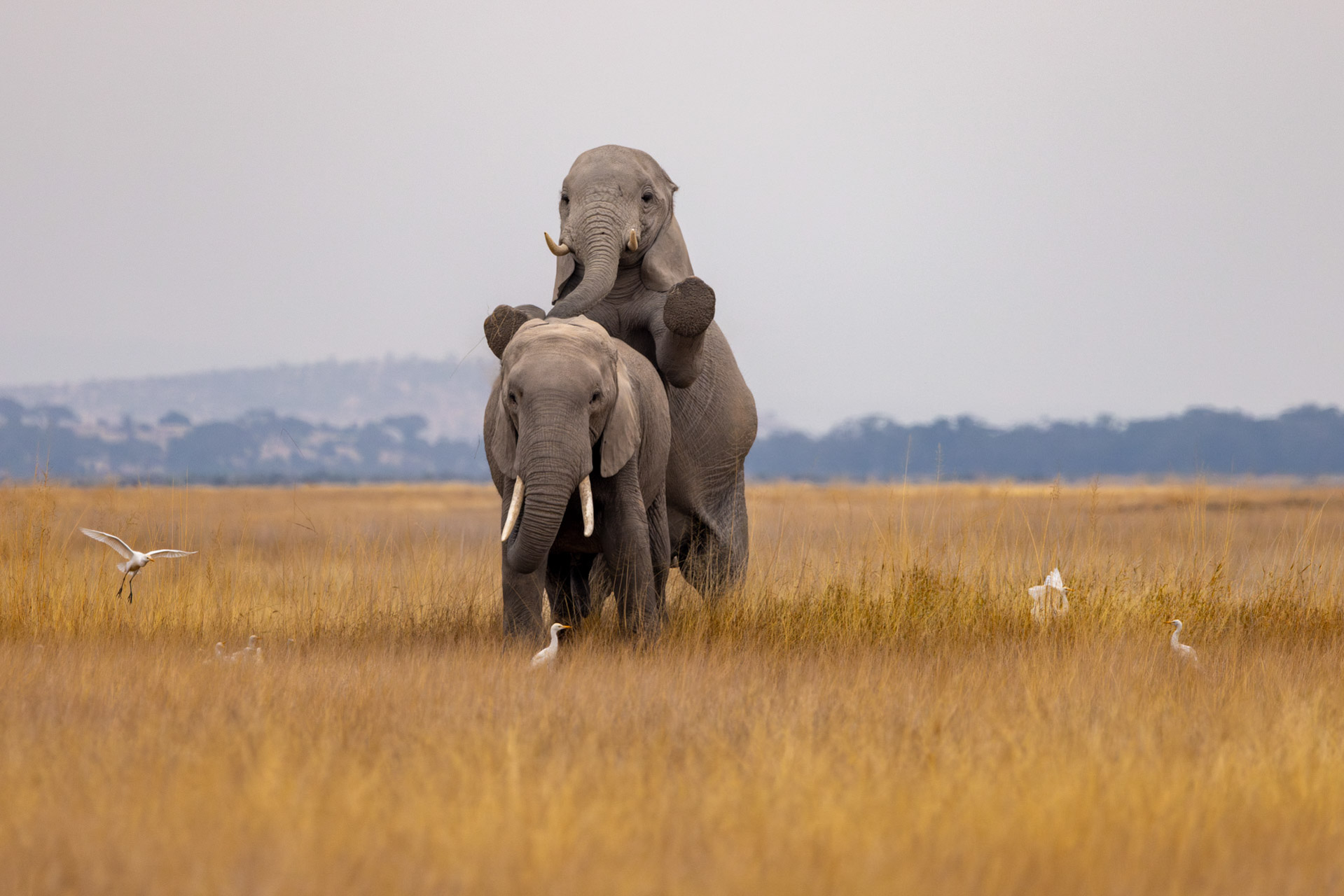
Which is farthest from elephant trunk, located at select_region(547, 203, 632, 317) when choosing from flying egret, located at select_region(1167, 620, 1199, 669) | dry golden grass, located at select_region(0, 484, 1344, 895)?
flying egret, located at select_region(1167, 620, 1199, 669)

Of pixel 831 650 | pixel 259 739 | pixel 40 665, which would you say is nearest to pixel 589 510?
pixel 831 650

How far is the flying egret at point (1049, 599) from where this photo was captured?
764 centimetres

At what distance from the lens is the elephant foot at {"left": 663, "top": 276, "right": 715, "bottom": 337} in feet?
23.6

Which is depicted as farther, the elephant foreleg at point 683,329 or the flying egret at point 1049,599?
the flying egret at point 1049,599

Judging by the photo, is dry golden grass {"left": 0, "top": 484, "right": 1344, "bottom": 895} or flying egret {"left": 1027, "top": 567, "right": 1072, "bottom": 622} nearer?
dry golden grass {"left": 0, "top": 484, "right": 1344, "bottom": 895}

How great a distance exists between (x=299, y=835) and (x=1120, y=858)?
7.10 feet

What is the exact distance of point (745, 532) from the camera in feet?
28.2

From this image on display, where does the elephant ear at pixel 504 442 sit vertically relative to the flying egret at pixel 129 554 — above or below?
above

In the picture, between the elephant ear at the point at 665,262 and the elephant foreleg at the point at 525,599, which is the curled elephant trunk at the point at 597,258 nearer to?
the elephant ear at the point at 665,262

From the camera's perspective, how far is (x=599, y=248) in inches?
287

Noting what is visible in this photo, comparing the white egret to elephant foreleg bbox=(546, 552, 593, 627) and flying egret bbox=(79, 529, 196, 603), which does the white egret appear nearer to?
flying egret bbox=(79, 529, 196, 603)

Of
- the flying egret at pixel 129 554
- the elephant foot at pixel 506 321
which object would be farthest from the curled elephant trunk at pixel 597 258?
the flying egret at pixel 129 554

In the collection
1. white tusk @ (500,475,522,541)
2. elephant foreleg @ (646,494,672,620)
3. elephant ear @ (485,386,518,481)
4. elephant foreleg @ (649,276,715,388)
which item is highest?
elephant foreleg @ (649,276,715,388)

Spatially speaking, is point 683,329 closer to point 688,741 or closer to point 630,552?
point 630,552
